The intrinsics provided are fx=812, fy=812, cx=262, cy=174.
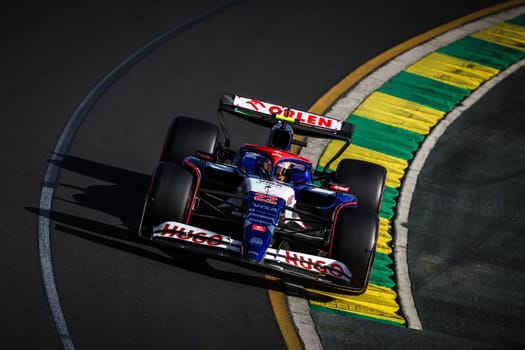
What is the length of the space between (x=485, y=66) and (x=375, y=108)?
3.31 m

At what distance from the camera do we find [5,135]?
11.6 metres

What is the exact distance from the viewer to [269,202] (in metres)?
9.38

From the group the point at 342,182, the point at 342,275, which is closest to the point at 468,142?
the point at 342,182

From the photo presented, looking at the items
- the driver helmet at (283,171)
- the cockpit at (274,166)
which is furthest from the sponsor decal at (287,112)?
the driver helmet at (283,171)

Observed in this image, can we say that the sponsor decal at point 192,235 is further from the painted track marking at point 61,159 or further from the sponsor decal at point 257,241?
the painted track marking at point 61,159

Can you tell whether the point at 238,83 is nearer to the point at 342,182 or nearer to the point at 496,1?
the point at 342,182

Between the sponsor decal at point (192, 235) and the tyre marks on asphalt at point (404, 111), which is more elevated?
the tyre marks on asphalt at point (404, 111)

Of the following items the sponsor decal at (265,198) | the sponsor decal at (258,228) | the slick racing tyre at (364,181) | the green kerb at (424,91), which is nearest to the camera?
the sponsor decal at (258,228)

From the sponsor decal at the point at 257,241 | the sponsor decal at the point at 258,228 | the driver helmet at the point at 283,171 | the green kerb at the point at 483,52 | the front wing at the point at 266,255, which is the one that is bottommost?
the front wing at the point at 266,255

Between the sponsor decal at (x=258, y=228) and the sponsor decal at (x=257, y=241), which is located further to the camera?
the sponsor decal at (x=258, y=228)

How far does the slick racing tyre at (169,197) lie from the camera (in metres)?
9.13

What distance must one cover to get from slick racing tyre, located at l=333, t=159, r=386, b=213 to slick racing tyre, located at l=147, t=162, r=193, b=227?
7.59ft

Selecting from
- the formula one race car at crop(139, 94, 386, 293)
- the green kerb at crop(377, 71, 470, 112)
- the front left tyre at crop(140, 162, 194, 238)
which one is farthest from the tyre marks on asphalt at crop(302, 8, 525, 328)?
the front left tyre at crop(140, 162, 194, 238)

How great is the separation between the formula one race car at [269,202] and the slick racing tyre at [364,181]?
1 centimetres
